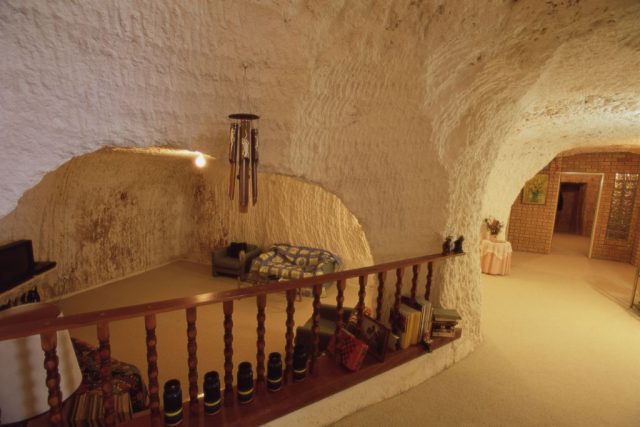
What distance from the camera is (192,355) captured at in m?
1.82

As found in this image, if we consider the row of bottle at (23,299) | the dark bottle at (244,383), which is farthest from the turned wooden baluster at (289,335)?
the row of bottle at (23,299)

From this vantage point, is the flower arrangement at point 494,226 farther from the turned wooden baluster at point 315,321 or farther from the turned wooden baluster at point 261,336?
the turned wooden baluster at point 261,336

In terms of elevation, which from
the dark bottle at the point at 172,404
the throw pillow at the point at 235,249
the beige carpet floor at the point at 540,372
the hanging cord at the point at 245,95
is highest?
the hanging cord at the point at 245,95

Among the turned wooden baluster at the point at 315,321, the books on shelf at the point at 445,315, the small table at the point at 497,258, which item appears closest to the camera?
the turned wooden baluster at the point at 315,321

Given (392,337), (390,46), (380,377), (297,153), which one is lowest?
(380,377)

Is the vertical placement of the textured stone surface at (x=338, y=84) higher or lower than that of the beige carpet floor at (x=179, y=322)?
higher

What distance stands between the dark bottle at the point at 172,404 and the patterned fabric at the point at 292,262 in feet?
11.6

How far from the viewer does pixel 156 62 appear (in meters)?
1.76

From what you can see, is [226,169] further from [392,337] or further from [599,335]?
[599,335]

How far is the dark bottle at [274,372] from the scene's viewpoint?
2.09m

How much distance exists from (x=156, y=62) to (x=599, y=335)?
5.33m

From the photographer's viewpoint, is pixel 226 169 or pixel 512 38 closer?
pixel 512 38

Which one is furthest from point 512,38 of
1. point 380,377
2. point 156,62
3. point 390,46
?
point 380,377

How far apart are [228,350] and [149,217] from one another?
5.53 metres
